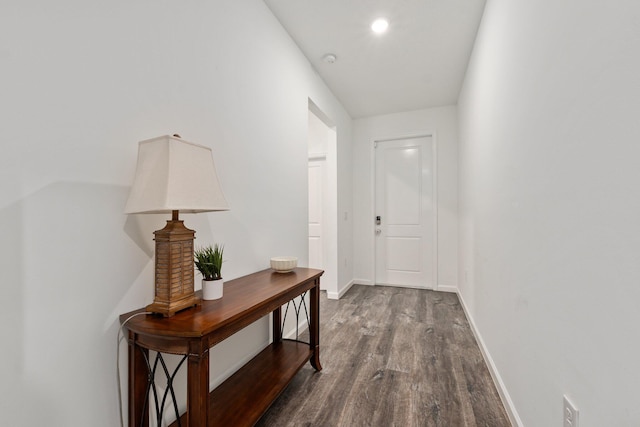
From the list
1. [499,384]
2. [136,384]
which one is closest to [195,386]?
[136,384]

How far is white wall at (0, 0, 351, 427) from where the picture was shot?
2.68 feet

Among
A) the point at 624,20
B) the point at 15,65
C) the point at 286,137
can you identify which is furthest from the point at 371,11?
the point at 15,65

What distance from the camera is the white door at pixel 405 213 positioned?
13.4ft

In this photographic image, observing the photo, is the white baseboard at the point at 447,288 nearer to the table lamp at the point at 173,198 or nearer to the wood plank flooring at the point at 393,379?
the wood plank flooring at the point at 393,379

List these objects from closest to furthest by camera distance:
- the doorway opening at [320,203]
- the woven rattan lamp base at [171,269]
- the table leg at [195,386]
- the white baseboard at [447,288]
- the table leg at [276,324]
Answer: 1. the table leg at [195,386]
2. the woven rattan lamp base at [171,269]
3. the table leg at [276,324]
4. the doorway opening at [320,203]
5. the white baseboard at [447,288]

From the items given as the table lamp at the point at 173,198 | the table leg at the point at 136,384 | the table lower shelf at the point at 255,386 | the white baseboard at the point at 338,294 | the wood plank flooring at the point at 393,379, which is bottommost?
the wood plank flooring at the point at 393,379

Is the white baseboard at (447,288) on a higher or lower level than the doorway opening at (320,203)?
lower

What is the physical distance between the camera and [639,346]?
608 millimetres

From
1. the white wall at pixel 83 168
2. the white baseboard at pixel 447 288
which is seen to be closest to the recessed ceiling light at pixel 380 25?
the white wall at pixel 83 168

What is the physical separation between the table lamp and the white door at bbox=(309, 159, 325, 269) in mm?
2899

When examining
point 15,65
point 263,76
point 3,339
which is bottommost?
point 3,339

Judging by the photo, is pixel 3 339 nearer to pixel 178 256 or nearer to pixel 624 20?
pixel 178 256

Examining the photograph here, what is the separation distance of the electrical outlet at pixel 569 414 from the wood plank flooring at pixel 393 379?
27.5 inches

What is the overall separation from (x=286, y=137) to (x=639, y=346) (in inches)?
86.3
